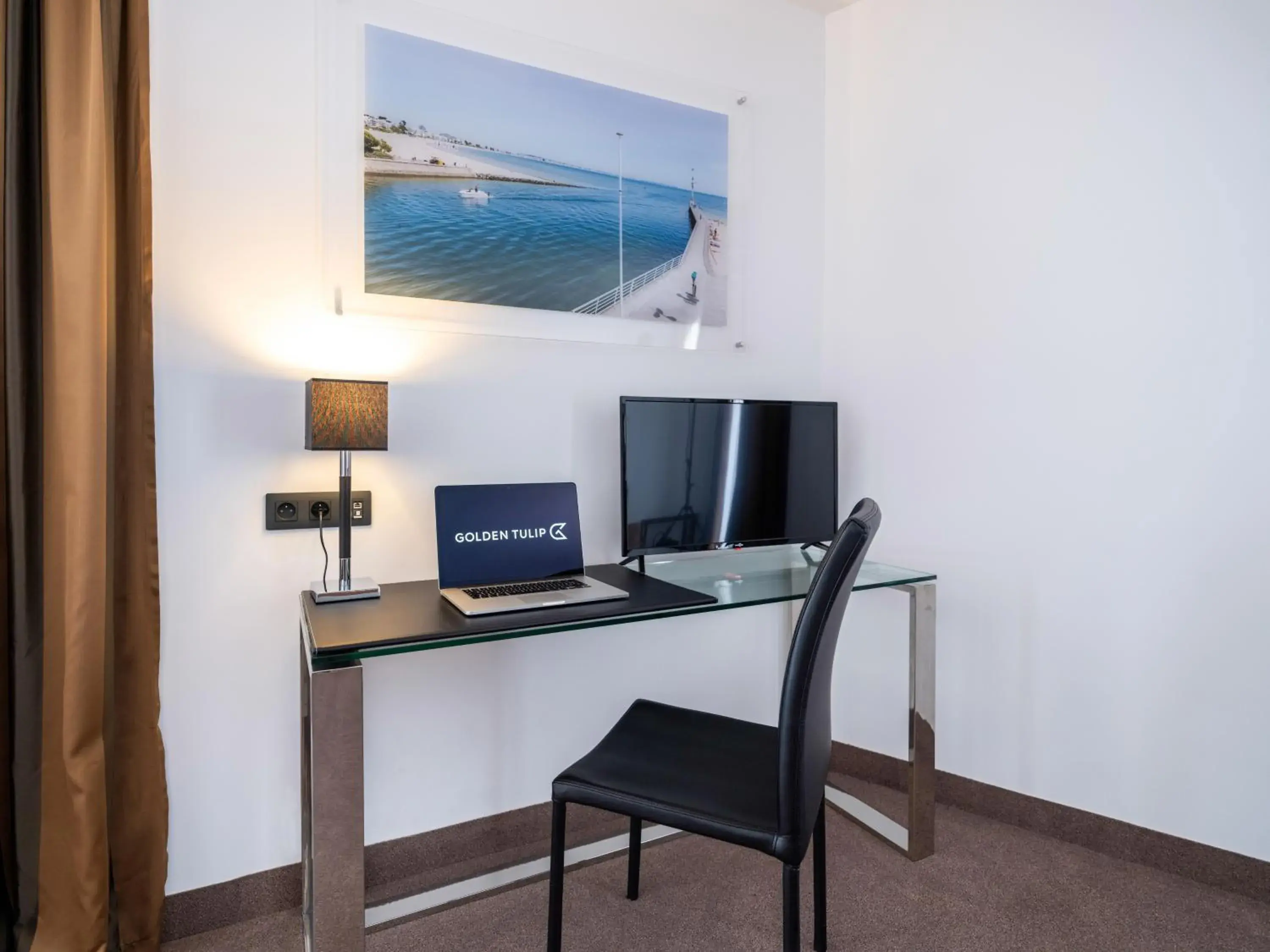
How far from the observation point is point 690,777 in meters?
1.51

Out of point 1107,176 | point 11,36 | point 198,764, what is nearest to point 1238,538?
point 1107,176

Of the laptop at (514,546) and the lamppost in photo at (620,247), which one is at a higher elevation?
the lamppost in photo at (620,247)

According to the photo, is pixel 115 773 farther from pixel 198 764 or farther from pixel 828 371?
pixel 828 371

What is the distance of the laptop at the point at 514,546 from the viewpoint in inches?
68.9

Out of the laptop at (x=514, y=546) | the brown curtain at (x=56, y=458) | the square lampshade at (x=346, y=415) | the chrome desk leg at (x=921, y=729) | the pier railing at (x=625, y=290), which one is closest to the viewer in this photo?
the brown curtain at (x=56, y=458)

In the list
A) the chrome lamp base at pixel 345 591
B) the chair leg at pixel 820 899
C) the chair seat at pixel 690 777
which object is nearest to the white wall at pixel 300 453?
the chrome lamp base at pixel 345 591

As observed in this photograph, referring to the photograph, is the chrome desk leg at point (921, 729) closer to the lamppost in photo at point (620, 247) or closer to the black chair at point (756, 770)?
the black chair at point (756, 770)

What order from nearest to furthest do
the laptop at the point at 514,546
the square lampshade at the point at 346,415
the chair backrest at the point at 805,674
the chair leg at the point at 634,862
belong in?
the chair backrest at the point at 805,674, the square lampshade at the point at 346,415, the laptop at the point at 514,546, the chair leg at the point at 634,862

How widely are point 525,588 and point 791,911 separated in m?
0.85

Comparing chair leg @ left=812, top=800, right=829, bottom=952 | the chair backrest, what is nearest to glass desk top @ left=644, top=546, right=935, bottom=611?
the chair backrest

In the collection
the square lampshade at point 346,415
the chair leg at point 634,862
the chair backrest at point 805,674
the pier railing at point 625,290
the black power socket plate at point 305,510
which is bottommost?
the chair leg at point 634,862

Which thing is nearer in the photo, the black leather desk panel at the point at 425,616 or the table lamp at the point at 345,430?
the black leather desk panel at the point at 425,616

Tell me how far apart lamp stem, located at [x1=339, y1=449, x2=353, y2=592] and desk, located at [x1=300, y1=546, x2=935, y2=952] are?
0.27 ft

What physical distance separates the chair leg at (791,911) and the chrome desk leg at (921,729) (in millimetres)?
941
